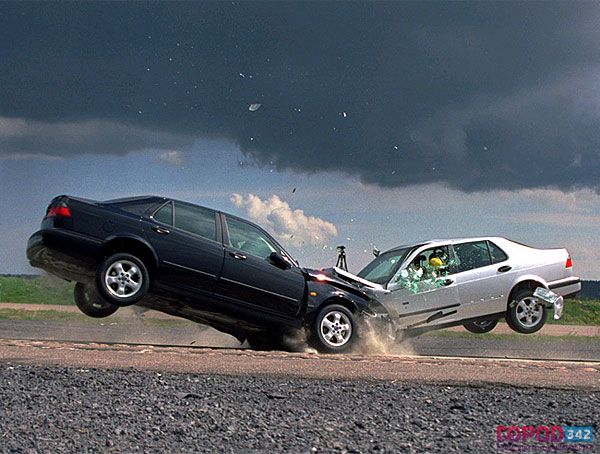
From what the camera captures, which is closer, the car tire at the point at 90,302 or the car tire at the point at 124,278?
the car tire at the point at 124,278

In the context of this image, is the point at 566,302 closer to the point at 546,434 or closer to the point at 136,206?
the point at 136,206

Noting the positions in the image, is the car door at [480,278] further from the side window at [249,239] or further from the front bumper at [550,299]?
the side window at [249,239]

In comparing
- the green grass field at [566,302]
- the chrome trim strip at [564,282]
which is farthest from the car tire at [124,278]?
the green grass field at [566,302]

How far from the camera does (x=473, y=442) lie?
22.6 ft

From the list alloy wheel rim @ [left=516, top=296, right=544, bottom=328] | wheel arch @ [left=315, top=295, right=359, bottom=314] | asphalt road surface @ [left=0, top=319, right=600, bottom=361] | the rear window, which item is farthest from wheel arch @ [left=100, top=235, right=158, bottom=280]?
alloy wheel rim @ [left=516, top=296, right=544, bottom=328]

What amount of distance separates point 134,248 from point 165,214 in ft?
2.05

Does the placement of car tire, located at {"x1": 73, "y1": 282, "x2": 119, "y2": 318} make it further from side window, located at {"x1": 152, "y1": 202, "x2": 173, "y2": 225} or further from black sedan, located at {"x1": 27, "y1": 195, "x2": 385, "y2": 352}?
side window, located at {"x1": 152, "y1": 202, "x2": 173, "y2": 225}

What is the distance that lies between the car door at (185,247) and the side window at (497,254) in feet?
15.4

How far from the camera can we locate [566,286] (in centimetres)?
1431

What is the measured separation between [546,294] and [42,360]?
7886 mm

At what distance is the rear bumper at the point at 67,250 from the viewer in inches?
447

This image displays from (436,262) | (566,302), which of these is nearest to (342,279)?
(436,262)

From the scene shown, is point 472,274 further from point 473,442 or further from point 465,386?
point 473,442

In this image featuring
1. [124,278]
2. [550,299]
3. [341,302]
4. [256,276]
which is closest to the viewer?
[124,278]
